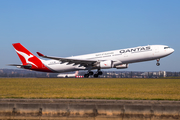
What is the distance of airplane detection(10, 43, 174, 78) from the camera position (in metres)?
46.4

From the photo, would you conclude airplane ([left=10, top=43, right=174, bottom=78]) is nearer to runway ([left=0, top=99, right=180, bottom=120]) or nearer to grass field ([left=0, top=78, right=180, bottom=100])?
grass field ([left=0, top=78, right=180, bottom=100])

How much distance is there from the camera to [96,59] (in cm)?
5025

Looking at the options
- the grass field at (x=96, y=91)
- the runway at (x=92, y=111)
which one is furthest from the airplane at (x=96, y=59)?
the runway at (x=92, y=111)

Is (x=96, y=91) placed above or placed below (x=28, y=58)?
below

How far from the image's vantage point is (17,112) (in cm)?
1320

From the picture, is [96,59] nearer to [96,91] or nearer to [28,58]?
[28,58]

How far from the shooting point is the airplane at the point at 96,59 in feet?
152

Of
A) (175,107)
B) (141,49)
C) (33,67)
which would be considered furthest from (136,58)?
(175,107)

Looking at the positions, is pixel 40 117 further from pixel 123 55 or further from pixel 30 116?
pixel 123 55

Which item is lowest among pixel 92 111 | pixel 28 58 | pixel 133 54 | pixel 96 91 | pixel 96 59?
pixel 92 111

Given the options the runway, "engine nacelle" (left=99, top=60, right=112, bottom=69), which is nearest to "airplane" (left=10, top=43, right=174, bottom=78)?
"engine nacelle" (left=99, top=60, right=112, bottom=69)

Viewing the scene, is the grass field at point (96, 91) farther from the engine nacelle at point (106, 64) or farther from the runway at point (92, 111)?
the engine nacelle at point (106, 64)

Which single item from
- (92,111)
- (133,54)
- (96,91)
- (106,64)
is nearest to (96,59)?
(106,64)

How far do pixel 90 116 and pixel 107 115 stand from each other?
0.90m
